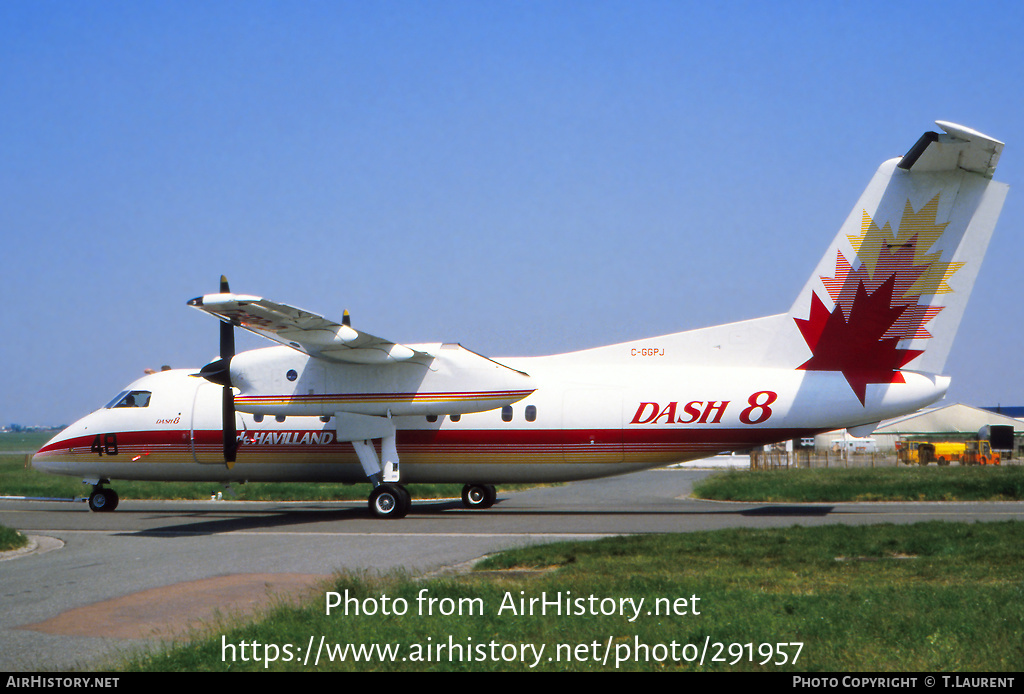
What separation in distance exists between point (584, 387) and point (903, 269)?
749 centimetres

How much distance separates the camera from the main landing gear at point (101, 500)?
23.3 metres

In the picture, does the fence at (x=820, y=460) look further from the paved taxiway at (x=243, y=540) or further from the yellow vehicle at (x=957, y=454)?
the paved taxiway at (x=243, y=540)

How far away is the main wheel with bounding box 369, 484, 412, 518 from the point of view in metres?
19.7

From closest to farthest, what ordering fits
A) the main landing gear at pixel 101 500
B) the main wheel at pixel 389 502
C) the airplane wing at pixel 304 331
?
the airplane wing at pixel 304 331 → the main wheel at pixel 389 502 → the main landing gear at pixel 101 500

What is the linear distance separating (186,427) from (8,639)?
14861 millimetres

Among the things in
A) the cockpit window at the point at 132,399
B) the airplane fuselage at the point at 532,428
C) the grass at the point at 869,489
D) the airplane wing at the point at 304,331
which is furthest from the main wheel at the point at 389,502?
the grass at the point at 869,489

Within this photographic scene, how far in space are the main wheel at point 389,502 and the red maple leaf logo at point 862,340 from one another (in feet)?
33.1

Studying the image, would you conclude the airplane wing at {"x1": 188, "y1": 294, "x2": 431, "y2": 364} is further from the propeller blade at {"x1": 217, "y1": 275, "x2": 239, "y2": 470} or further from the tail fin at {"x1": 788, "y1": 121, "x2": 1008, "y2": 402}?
the tail fin at {"x1": 788, "y1": 121, "x2": 1008, "y2": 402}

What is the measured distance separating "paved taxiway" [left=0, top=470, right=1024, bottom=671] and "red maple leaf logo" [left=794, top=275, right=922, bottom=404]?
10.2 feet

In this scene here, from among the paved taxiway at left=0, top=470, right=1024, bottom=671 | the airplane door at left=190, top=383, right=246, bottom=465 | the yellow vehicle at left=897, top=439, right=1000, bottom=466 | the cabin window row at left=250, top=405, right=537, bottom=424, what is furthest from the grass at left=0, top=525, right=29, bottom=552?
the yellow vehicle at left=897, top=439, right=1000, bottom=466

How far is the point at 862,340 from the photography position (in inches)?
690

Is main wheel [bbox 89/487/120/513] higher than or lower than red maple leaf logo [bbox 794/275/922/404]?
lower

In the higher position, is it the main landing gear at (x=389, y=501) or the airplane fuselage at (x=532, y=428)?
the airplane fuselage at (x=532, y=428)

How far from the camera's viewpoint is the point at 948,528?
14.4m
